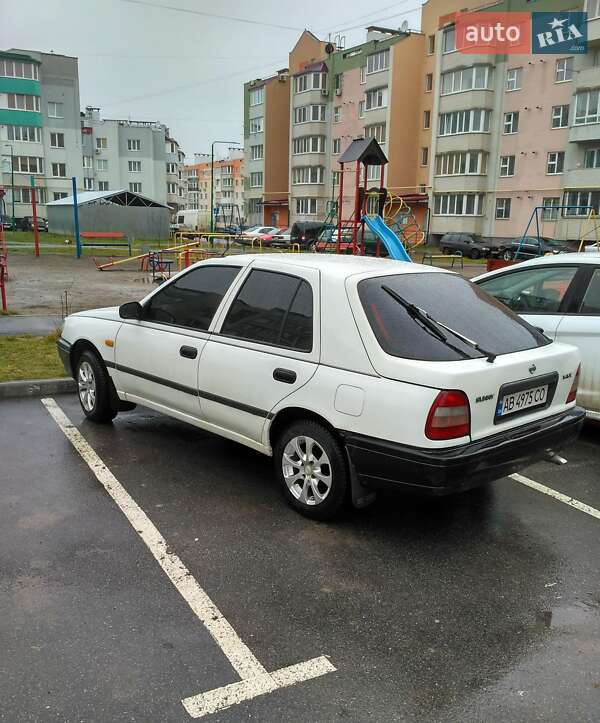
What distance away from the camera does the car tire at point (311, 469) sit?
3842mm

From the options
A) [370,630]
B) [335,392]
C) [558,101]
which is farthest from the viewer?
[558,101]

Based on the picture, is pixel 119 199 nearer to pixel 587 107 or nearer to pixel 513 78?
pixel 513 78

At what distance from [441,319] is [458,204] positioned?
45.4 metres

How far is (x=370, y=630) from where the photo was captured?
3016 millimetres

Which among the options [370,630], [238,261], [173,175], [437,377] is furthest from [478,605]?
[173,175]

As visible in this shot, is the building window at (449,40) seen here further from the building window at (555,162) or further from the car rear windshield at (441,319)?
the car rear windshield at (441,319)

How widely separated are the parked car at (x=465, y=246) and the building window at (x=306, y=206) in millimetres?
21470

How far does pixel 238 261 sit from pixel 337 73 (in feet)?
198

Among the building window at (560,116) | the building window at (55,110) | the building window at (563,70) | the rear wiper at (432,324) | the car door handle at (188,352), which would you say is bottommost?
the car door handle at (188,352)

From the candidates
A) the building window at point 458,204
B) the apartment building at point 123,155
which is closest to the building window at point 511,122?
the building window at point 458,204

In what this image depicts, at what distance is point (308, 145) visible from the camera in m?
61.4

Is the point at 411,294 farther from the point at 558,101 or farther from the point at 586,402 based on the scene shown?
the point at 558,101

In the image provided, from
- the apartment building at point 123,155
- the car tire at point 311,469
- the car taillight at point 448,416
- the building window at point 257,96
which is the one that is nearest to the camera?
the car taillight at point 448,416

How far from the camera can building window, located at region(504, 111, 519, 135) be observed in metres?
43.9
